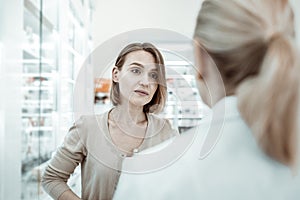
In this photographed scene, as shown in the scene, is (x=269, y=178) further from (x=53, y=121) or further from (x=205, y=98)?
(x=53, y=121)

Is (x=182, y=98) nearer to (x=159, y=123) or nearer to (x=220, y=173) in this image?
(x=159, y=123)

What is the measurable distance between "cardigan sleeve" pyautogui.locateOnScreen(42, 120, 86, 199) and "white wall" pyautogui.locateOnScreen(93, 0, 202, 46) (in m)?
0.32

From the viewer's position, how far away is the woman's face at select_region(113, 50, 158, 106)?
1.29m

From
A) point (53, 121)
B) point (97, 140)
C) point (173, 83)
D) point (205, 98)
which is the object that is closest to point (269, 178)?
point (205, 98)

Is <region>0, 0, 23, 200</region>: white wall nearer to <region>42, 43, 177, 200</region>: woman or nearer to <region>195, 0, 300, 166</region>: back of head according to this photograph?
<region>42, 43, 177, 200</region>: woman

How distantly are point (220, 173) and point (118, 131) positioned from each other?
1.18 ft

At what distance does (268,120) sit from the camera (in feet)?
4.43

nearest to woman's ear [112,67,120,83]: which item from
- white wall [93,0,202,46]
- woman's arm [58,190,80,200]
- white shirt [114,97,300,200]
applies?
white wall [93,0,202,46]

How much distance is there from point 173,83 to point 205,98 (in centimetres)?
12

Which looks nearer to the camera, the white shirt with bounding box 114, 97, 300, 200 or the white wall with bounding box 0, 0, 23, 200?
the white wall with bounding box 0, 0, 23, 200

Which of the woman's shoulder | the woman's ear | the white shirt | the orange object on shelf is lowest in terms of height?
the white shirt

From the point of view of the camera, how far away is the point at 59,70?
51.1 inches

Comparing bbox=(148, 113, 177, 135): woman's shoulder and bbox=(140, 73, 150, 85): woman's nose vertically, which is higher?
bbox=(140, 73, 150, 85): woman's nose

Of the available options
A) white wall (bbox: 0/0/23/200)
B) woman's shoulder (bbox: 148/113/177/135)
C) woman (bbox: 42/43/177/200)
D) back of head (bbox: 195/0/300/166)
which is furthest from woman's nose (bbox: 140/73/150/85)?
white wall (bbox: 0/0/23/200)
